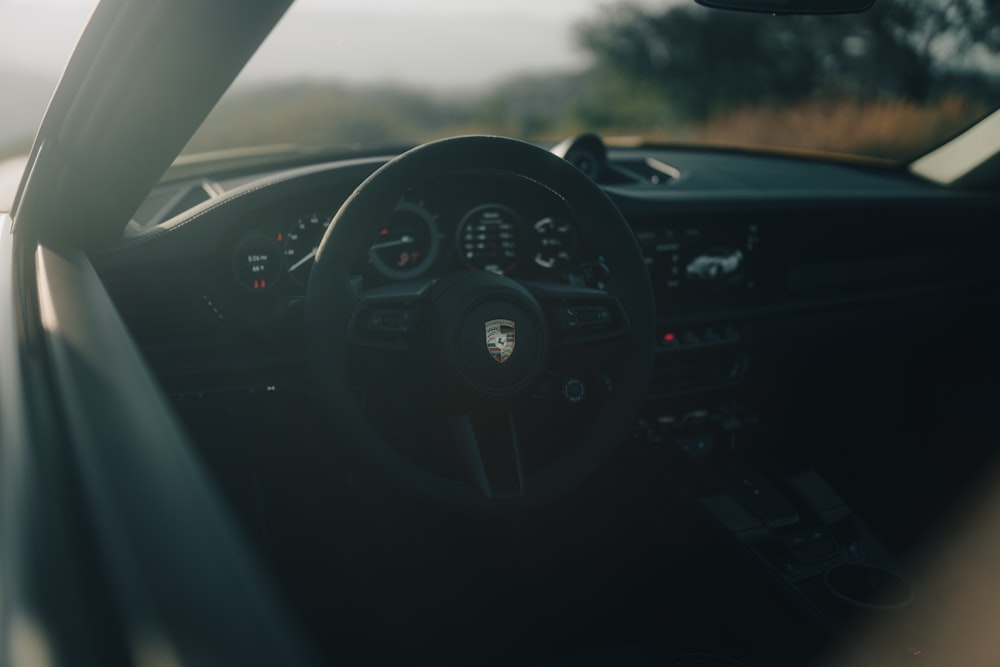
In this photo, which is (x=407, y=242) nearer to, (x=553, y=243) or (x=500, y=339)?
(x=553, y=243)

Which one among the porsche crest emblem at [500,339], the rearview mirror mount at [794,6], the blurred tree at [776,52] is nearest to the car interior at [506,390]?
the porsche crest emblem at [500,339]

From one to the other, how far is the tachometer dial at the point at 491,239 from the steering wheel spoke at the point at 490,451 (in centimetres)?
62

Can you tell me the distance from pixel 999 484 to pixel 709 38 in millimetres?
23924

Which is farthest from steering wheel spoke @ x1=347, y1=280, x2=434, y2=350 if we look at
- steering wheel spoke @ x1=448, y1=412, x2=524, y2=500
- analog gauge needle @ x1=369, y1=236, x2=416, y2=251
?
analog gauge needle @ x1=369, y1=236, x2=416, y2=251

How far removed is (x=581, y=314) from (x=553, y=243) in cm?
53

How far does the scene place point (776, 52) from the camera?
78.4ft

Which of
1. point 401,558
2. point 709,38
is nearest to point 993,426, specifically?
point 401,558

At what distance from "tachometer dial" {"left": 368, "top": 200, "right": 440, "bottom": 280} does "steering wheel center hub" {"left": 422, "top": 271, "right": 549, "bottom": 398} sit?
1.39ft

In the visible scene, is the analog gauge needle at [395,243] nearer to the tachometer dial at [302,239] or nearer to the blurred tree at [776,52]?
the tachometer dial at [302,239]

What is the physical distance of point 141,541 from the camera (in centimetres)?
84

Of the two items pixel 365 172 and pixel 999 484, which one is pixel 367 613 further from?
pixel 999 484

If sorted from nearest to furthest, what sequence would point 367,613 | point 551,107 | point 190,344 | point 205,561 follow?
point 205,561, point 190,344, point 367,613, point 551,107

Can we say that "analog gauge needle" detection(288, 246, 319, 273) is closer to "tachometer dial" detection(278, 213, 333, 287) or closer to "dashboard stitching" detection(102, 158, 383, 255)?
"tachometer dial" detection(278, 213, 333, 287)

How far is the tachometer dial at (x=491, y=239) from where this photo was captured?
2699 millimetres
